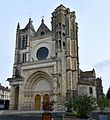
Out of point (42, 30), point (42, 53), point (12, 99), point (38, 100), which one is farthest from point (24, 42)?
point (38, 100)

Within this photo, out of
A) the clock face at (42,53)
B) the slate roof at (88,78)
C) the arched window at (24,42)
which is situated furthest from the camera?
the arched window at (24,42)

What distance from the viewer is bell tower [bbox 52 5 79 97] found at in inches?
1547

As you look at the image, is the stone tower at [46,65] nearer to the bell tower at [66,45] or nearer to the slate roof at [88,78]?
the bell tower at [66,45]

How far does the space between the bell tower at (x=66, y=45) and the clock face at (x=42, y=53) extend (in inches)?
114

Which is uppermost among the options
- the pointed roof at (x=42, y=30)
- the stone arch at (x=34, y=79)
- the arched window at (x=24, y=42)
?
the pointed roof at (x=42, y=30)

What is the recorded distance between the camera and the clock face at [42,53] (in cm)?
4380

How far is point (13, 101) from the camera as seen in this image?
4097cm

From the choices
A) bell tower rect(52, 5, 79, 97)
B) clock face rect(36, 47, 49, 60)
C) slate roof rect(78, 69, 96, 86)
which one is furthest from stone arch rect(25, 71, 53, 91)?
slate roof rect(78, 69, 96, 86)

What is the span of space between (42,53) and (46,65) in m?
5.14

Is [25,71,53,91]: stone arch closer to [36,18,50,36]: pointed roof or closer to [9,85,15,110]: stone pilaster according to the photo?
[9,85,15,110]: stone pilaster

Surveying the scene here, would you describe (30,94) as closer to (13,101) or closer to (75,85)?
(13,101)

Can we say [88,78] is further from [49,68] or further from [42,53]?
[42,53]

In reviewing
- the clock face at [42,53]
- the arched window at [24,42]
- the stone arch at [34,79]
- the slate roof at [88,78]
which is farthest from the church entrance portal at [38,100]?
the arched window at [24,42]

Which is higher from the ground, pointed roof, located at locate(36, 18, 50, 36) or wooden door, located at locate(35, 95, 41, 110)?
pointed roof, located at locate(36, 18, 50, 36)
